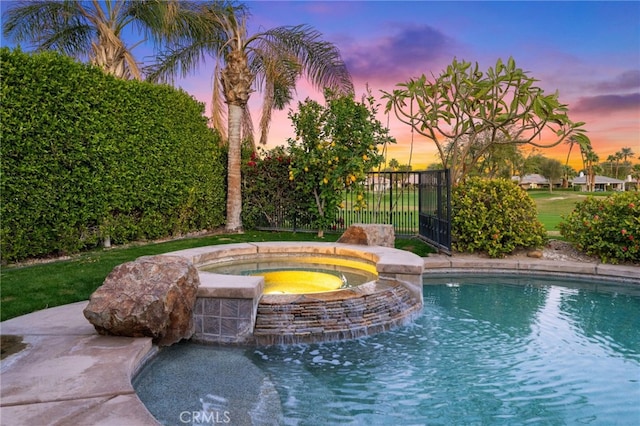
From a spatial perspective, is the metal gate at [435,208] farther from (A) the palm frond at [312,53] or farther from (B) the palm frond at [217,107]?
(B) the palm frond at [217,107]

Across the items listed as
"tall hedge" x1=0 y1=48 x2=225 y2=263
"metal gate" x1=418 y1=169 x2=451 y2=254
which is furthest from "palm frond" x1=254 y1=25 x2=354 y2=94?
"metal gate" x1=418 y1=169 x2=451 y2=254

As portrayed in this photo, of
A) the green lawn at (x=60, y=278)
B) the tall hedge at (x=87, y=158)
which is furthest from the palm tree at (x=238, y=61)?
the green lawn at (x=60, y=278)

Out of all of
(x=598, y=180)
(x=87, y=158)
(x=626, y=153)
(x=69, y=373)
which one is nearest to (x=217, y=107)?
(x=87, y=158)

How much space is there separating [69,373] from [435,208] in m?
7.04

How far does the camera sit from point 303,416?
2.46 meters

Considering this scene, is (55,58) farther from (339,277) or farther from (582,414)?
(582,414)

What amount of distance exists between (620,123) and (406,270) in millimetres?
13492

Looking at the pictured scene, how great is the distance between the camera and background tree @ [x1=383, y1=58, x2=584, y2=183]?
843 cm

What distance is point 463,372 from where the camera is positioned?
10.4 ft

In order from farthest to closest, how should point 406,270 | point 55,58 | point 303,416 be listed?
point 55,58 → point 406,270 → point 303,416

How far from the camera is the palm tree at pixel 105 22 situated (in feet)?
33.2

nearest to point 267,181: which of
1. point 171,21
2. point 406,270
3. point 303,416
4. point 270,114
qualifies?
point 270,114

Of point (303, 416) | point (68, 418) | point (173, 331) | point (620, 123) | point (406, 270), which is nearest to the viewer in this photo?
point (68, 418)

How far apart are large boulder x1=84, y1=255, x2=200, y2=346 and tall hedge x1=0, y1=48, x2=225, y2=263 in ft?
12.5
